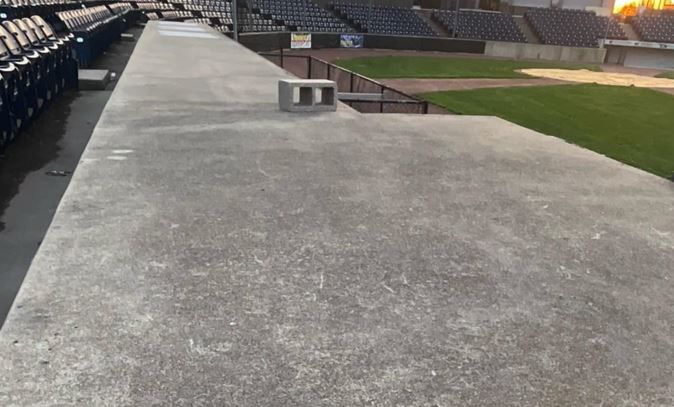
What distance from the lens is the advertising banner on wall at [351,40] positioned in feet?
117

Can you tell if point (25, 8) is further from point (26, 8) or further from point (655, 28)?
point (655, 28)

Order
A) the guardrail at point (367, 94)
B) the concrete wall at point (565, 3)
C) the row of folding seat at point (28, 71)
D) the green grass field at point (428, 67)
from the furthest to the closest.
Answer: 1. the concrete wall at point (565, 3)
2. the green grass field at point (428, 67)
3. the guardrail at point (367, 94)
4. the row of folding seat at point (28, 71)

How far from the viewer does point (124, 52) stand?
15070 mm

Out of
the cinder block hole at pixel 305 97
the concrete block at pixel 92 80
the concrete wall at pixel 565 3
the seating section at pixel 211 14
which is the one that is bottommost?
the concrete block at pixel 92 80

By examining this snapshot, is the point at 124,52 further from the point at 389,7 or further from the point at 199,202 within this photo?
the point at 389,7

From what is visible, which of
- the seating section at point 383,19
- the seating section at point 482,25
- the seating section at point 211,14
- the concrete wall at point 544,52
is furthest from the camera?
the seating section at point 482,25

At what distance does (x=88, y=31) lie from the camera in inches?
454

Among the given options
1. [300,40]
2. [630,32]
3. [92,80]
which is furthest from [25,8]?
[630,32]

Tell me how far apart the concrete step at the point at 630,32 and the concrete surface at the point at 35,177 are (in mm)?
49719

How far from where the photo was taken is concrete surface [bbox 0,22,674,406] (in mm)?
1979

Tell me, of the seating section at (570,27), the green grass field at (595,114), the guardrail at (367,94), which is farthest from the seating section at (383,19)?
the guardrail at (367,94)

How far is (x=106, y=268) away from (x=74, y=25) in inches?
438

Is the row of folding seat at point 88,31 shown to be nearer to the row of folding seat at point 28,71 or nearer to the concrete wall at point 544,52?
the row of folding seat at point 28,71

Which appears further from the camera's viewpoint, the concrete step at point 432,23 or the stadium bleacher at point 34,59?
the concrete step at point 432,23
